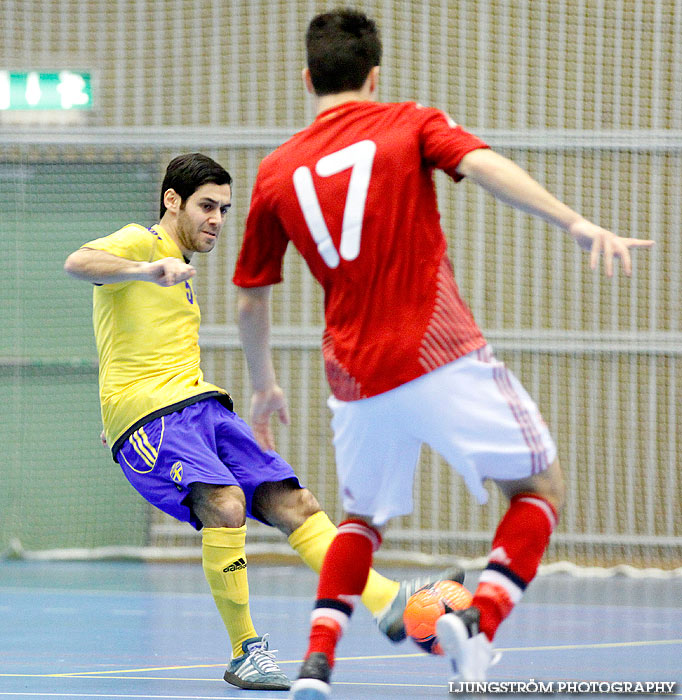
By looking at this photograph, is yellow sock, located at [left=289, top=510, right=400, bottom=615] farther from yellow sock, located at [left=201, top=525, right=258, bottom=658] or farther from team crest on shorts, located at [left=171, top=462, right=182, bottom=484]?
team crest on shorts, located at [left=171, top=462, right=182, bottom=484]

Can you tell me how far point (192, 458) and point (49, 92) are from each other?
6.15 m

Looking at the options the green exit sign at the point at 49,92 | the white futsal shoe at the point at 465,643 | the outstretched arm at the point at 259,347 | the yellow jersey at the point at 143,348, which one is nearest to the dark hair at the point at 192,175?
the yellow jersey at the point at 143,348

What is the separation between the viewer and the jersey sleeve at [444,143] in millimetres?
3068

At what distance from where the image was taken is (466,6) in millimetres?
9578

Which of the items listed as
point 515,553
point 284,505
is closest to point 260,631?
point 284,505

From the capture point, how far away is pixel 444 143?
10.1ft

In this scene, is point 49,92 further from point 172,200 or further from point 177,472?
point 177,472

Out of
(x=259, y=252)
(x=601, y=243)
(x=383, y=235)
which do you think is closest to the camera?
(x=601, y=243)

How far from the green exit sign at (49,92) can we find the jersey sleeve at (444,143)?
7.07m

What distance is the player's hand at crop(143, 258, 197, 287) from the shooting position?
379 centimetres

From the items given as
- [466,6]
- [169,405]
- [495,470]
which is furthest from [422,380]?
[466,6]

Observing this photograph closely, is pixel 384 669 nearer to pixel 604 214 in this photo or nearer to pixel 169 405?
pixel 169 405

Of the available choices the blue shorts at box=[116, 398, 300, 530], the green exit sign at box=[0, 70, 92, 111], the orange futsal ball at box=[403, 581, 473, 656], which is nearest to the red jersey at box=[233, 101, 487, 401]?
the orange futsal ball at box=[403, 581, 473, 656]

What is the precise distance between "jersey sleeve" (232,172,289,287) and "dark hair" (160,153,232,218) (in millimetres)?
1248
